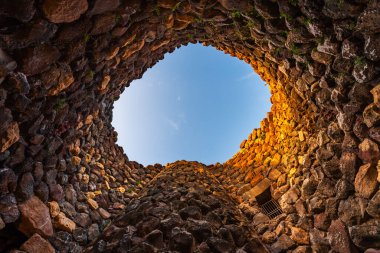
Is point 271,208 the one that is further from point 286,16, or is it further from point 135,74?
point 135,74

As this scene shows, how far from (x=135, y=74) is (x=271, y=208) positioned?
320cm

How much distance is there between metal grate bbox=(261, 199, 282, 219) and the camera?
434cm

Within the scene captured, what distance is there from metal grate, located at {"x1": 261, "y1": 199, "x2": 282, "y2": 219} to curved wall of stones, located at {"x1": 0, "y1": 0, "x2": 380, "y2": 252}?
144 millimetres

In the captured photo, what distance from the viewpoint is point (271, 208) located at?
14.8ft

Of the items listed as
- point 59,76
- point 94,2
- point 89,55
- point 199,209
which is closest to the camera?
point 94,2

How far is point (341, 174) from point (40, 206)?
3.36 m

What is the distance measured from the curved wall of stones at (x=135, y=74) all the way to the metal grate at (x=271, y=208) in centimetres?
14

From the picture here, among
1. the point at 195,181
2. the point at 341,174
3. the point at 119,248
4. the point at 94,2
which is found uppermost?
the point at 94,2

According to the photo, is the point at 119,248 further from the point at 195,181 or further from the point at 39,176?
the point at 195,181

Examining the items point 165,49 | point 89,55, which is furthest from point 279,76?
point 89,55

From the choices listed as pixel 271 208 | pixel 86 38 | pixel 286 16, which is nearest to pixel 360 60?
pixel 286 16

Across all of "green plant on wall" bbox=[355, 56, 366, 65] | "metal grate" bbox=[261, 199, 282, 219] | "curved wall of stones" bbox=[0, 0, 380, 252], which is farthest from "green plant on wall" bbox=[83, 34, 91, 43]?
"metal grate" bbox=[261, 199, 282, 219]

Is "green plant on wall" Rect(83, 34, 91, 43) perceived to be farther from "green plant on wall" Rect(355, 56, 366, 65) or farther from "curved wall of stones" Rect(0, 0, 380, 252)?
"green plant on wall" Rect(355, 56, 366, 65)

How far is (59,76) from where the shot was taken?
8.87 ft
